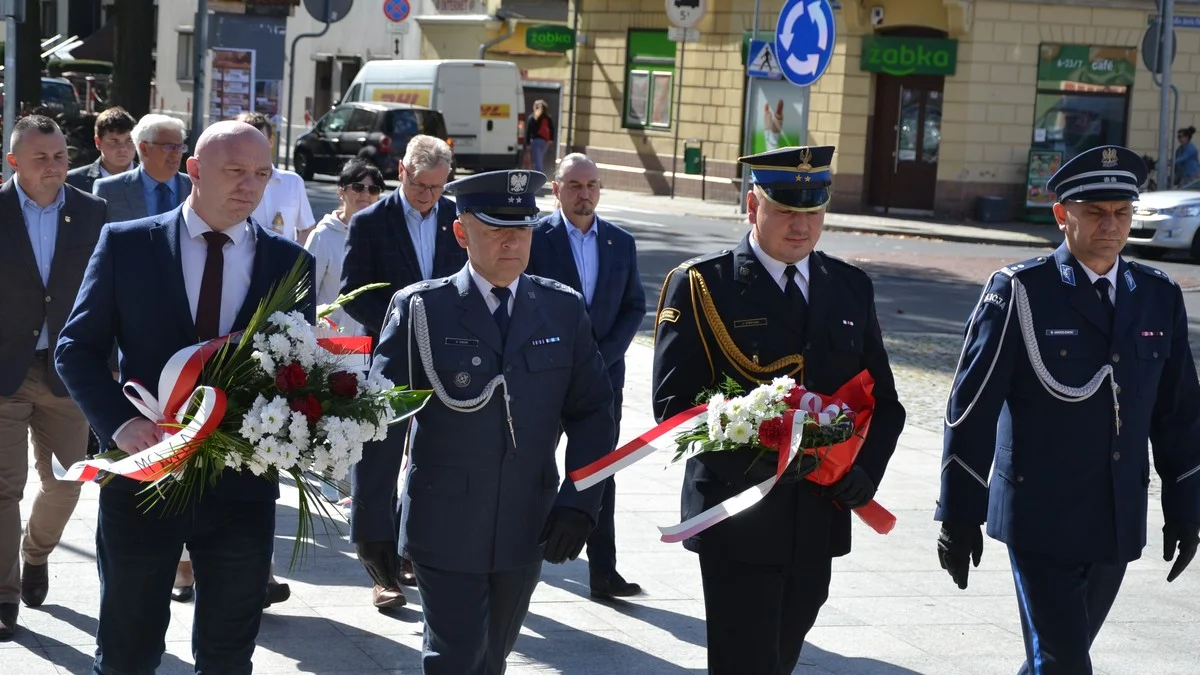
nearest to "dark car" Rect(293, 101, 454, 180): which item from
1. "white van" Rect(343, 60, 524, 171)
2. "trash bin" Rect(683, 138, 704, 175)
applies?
"white van" Rect(343, 60, 524, 171)

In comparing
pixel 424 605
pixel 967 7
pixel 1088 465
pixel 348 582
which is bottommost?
pixel 348 582

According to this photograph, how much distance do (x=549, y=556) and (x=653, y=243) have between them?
19720 millimetres

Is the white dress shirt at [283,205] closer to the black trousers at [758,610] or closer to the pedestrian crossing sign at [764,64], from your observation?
the black trousers at [758,610]

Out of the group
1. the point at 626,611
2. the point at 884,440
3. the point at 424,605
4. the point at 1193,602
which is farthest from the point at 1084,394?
the point at 1193,602

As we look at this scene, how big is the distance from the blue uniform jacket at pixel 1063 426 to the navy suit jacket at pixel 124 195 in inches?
167

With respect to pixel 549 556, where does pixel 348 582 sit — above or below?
below

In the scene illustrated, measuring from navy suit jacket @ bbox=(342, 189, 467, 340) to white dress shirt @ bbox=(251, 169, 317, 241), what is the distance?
137 cm

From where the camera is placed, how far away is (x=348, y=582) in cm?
725

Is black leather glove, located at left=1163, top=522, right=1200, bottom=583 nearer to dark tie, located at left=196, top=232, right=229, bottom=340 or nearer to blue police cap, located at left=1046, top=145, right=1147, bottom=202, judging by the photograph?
blue police cap, located at left=1046, top=145, right=1147, bottom=202

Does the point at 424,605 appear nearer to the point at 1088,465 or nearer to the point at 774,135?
the point at 1088,465

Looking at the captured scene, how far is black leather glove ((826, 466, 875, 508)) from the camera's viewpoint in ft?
15.6

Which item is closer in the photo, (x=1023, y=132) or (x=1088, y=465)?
(x=1088, y=465)

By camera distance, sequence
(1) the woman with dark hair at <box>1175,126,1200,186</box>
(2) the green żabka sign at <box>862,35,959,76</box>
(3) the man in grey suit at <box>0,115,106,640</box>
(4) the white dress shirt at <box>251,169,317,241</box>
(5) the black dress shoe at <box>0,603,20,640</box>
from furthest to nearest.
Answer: (2) the green żabka sign at <box>862,35,959,76</box> < (1) the woman with dark hair at <box>1175,126,1200,186</box> < (4) the white dress shirt at <box>251,169,317,241</box> < (3) the man in grey suit at <box>0,115,106,640</box> < (5) the black dress shoe at <box>0,603,20,640</box>

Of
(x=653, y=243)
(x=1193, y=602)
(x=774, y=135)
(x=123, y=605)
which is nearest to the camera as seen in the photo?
(x=123, y=605)
